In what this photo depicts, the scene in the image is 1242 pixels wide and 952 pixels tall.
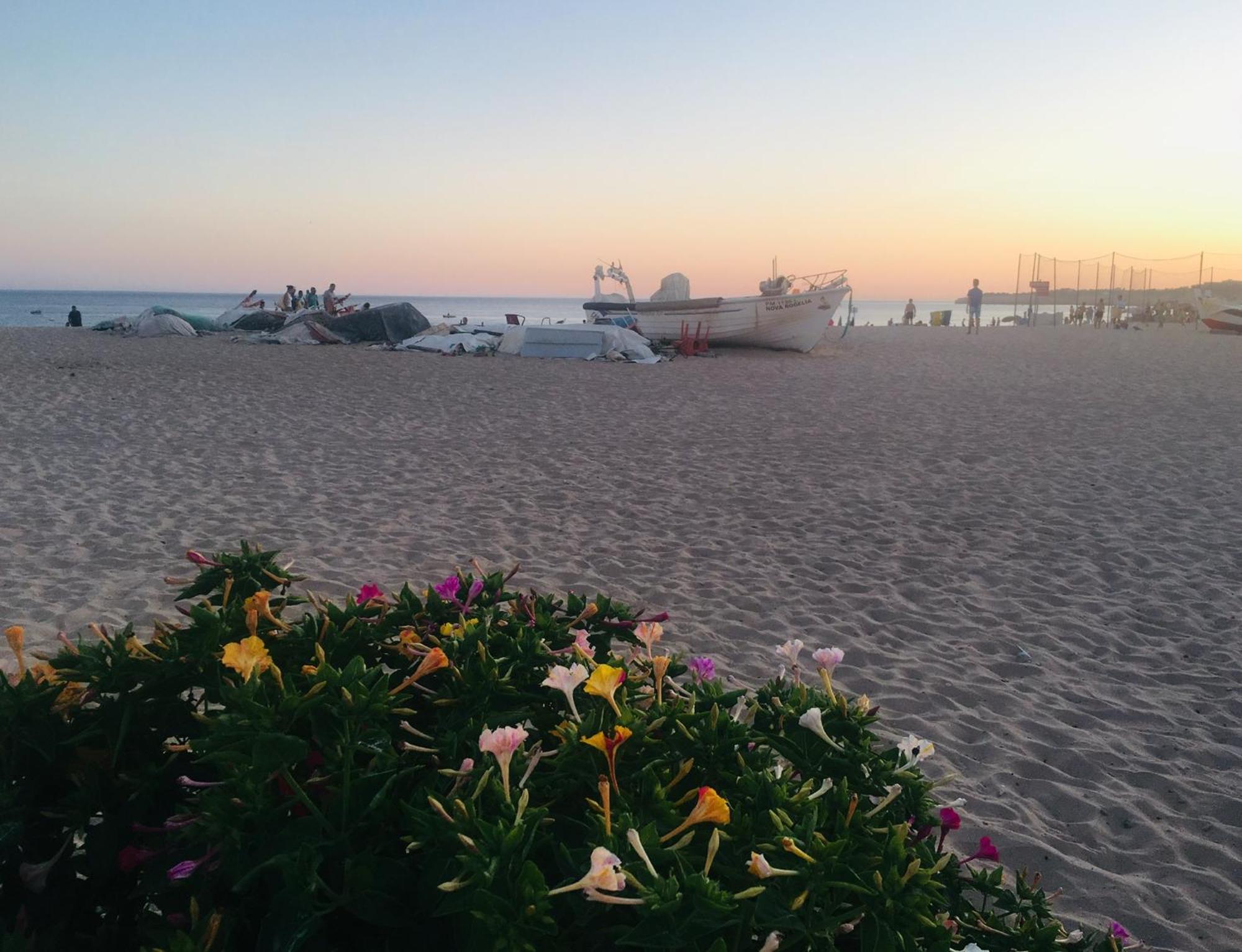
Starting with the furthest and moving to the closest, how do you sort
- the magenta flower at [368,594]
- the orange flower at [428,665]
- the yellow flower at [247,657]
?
the magenta flower at [368,594] → the orange flower at [428,665] → the yellow flower at [247,657]

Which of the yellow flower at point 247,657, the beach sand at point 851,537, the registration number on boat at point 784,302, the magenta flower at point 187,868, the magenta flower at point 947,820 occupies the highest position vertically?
the registration number on boat at point 784,302

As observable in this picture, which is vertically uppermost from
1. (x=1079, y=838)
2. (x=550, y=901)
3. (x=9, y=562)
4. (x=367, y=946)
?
(x=550, y=901)

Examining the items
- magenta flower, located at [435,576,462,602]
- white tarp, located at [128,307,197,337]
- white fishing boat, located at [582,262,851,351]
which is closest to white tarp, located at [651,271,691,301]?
white fishing boat, located at [582,262,851,351]

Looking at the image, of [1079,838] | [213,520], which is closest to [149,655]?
[1079,838]

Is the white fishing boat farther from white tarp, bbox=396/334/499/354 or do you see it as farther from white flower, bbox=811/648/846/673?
white flower, bbox=811/648/846/673

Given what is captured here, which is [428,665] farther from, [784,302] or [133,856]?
[784,302]

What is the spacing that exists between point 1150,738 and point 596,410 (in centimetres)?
976

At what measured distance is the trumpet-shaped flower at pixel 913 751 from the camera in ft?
4.33

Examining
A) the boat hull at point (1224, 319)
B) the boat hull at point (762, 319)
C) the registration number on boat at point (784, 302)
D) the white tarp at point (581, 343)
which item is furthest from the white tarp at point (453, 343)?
the boat hull at point (1224, 319)

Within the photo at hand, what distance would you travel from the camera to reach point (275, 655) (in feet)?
5.09

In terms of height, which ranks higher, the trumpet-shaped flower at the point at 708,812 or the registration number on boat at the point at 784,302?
the registration number on boat at the point at 784,302

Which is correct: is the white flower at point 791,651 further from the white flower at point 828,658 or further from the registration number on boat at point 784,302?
the registration number on boat at point 784,302

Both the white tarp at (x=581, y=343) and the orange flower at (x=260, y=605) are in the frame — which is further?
the white tarp at (x=581, y=343)

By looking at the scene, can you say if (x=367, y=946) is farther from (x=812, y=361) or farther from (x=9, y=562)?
(x=812, y=361)
